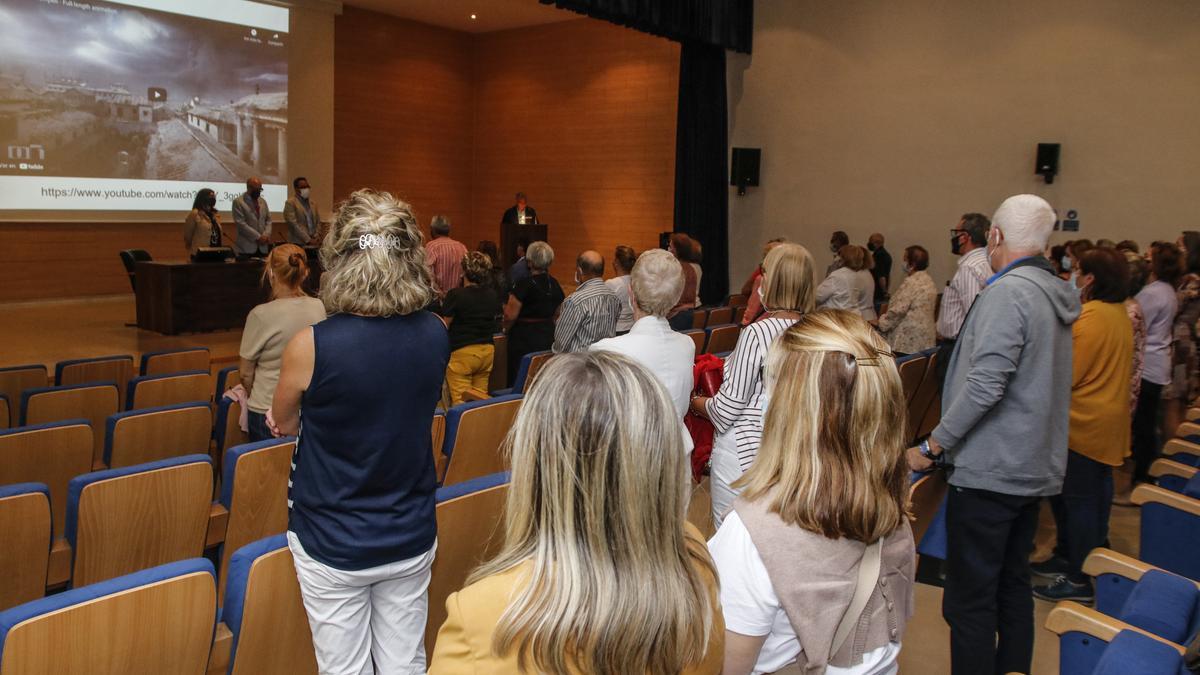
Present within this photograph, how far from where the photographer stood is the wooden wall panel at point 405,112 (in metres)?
13.6

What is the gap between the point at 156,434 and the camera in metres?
3.35

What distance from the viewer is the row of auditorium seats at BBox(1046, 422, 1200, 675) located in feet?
4.97

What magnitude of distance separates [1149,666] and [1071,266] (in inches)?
227

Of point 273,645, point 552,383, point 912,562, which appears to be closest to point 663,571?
point 552,383

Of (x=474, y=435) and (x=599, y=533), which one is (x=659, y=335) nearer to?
(x=474, y=435)

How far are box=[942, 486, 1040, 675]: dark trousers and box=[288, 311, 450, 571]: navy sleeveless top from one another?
5.34 feet

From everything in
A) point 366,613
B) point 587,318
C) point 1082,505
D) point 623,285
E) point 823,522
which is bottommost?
point 1082,505

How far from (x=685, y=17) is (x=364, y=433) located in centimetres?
928

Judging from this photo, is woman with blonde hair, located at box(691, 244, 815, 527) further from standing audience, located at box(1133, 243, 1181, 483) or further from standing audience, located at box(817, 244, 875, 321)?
standing audience, located at box(1133, 243, 1181, 483)

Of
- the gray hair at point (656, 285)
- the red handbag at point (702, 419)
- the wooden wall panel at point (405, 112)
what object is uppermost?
the wooden wall panel at point (405, 112)

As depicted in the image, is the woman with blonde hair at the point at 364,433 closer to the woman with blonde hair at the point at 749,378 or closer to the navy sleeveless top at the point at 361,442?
the navy sleeveless top at the point at 361,442

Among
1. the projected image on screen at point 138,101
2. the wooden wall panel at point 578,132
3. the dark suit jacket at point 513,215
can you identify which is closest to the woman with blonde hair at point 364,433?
the projected image on screen at point 138,101

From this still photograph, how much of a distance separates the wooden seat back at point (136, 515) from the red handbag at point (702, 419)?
158 centimetres

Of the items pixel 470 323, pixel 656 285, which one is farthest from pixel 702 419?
pixel 470 323
